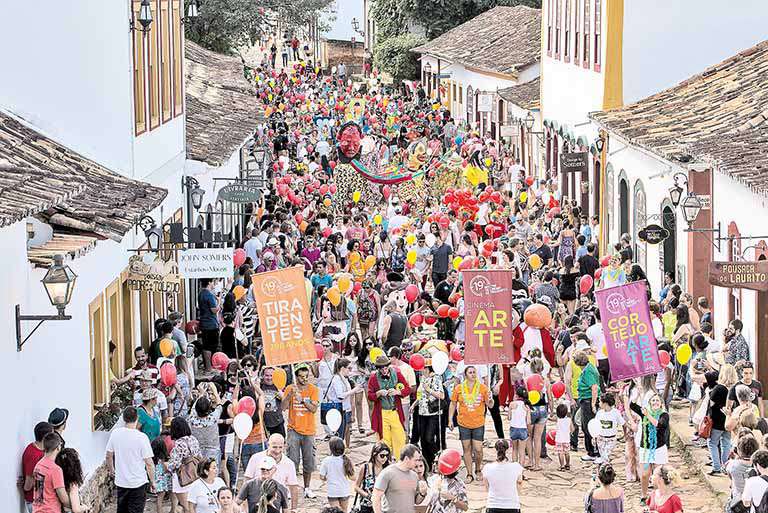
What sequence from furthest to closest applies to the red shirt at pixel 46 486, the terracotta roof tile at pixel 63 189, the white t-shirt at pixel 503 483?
the white t-shirt at pixel 503 483
the red shirt at pixel 46 486
the terracotta roof tile at pixel 63 189

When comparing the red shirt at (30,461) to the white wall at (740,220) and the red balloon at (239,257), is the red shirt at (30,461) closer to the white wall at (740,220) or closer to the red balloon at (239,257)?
the white wall at (740,220)

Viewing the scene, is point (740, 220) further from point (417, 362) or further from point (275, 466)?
point (275, 466)

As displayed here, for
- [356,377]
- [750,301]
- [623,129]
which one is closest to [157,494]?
[356,377]

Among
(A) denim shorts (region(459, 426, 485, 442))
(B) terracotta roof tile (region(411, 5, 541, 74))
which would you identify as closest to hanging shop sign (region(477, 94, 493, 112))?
(B) terracotta roof tile (region(411, 5, 541, 74))

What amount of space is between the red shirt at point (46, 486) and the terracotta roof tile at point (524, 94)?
104 feet

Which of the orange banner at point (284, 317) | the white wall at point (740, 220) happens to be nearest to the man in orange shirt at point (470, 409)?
the orange banner at point (284, 317)

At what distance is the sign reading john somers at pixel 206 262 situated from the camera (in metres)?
19.8

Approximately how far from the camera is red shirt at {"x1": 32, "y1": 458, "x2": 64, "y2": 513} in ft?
39.7

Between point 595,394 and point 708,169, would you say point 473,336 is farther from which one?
point 708,169

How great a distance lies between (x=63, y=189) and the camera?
12227mm

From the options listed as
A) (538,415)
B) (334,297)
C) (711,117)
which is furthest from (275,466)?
(711,117)

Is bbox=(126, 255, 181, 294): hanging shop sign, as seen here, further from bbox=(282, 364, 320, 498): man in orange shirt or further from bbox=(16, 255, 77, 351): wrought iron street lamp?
bbox=(16, 255, 77, 351): wrought iron street lamp

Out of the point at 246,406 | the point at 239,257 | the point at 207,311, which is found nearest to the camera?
the point at 246,406

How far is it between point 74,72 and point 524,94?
29833 mm
